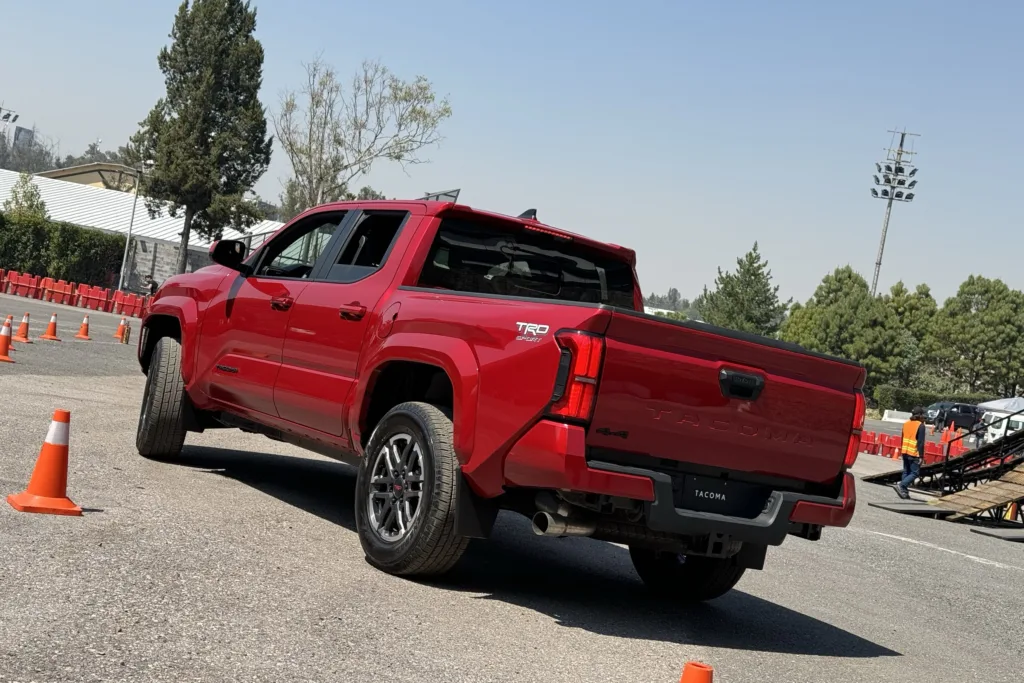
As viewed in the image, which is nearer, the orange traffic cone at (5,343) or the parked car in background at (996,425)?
the orange traffic cone at (5,343)

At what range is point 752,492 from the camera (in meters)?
A: 6.01

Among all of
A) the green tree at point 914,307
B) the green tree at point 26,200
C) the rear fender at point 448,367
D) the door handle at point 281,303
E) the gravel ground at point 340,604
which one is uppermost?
the green tree at point 914,307

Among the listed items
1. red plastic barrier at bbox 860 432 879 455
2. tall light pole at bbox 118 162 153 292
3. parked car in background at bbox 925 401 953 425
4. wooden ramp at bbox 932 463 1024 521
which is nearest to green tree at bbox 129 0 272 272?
tall light pole at bbox 118 162 153 292

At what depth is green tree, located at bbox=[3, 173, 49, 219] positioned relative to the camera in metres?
59.0

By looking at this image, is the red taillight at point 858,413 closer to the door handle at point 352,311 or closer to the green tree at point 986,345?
the door handle at point 352,311

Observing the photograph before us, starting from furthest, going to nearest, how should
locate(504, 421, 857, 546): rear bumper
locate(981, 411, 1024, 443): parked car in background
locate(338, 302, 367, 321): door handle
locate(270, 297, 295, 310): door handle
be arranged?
locate(981, 411, 1024, 443): parked car in background, locate(270, 297, 295, 310): door handle, locate(338, 302, 367, 321): door handle, locate(504, 421, 857, 546): rear bumper

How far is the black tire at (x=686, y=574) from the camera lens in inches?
276

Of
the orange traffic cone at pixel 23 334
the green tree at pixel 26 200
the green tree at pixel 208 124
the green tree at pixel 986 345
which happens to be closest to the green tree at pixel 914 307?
the green tree at pixel 986 345

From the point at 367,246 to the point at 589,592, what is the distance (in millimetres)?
2577

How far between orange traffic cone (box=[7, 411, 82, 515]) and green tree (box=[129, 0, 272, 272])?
53664mm

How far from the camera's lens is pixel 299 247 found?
26.8 ft

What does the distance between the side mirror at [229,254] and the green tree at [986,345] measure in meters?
82.2

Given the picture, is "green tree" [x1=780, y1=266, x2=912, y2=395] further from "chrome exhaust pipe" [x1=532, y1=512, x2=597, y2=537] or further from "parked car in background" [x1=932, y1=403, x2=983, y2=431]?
"chrome exhaust pipe" [x1=532, y1=512, x2=597, y2=537]

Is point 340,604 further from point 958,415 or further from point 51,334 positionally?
point 958,415
